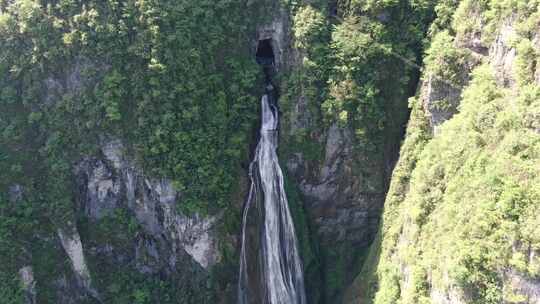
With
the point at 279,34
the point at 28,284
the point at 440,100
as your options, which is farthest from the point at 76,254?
the point at 440,100

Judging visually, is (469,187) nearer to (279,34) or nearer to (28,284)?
(279,34)

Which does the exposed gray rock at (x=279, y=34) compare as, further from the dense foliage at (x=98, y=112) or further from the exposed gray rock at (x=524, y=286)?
the exposed gray rock at (x=524, y=286)

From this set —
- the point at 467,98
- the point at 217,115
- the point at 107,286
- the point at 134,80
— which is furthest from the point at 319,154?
the point at 107,286

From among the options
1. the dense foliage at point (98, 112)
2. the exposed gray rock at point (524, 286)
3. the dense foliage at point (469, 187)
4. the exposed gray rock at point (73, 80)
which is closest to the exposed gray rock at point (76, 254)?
the dense foliage at point (98, 112)

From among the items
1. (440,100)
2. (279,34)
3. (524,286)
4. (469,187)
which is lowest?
(524,286)

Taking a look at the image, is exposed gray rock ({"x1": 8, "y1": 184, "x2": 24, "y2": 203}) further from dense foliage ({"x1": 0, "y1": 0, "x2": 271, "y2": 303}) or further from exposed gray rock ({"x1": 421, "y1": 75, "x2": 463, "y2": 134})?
exposed gray rock ({"x1": 421, "y1": 75, "x2": 463, "y2": 134})

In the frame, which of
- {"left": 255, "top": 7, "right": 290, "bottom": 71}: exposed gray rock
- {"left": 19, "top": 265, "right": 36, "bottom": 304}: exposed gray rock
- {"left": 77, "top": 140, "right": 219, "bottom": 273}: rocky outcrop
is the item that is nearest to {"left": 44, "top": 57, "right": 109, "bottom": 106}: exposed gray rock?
{"left": 77, "top": 140, "right": 219, "bottom": 273}: rocky outcrop
